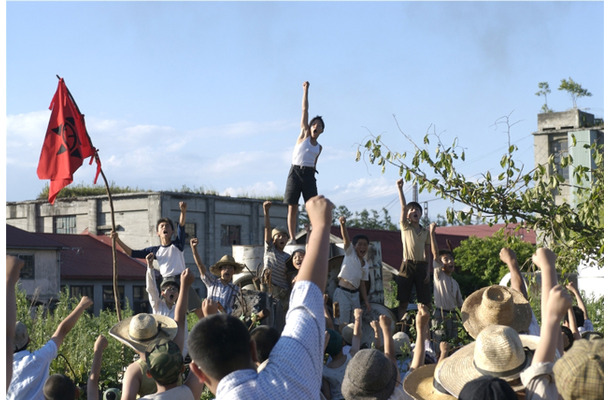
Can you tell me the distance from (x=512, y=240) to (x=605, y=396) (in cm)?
567

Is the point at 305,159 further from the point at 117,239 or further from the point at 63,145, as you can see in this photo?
the point at 63,145

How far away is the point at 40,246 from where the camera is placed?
3919cm

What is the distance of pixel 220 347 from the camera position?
3.45 metres

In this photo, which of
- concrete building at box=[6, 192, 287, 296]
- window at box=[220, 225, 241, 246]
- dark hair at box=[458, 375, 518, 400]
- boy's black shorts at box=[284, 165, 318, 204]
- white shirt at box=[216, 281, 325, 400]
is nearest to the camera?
white shirt at box=[216, 281, 325, 400]

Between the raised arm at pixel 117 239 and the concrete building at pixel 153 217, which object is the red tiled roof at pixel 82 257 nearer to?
the concrete building at pixel 153 217

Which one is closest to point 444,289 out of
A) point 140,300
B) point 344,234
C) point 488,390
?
point 344,234

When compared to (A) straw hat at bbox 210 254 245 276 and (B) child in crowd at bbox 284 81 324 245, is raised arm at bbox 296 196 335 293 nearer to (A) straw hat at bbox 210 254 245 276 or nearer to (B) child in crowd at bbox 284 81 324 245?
(A) straw hat at bbox 210 254 245 276

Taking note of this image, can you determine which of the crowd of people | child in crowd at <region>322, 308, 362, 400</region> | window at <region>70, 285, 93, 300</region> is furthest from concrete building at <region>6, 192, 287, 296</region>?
child in crowd at <region>322, 308, 362, 400</region>

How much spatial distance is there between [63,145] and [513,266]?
655 cm

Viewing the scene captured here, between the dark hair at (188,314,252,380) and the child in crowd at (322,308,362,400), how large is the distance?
3.28 metres

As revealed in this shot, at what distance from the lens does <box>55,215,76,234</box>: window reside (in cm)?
5003

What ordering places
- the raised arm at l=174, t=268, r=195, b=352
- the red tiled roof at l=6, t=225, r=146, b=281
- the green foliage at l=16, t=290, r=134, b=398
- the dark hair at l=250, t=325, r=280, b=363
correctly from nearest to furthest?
the dark hair at l=250, t=325, r=280, b=363, the raised arm at l=174, t=268, r=195, b=352, the green foliage at l=16, t=290, r=134, b=398, the red tiled roof at l=6, t=225, r=146, b=281

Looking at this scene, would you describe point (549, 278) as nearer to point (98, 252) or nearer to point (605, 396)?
point (605, 396)

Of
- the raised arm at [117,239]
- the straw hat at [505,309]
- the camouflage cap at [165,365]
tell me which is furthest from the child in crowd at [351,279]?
the camouflage cap at [165,365]
